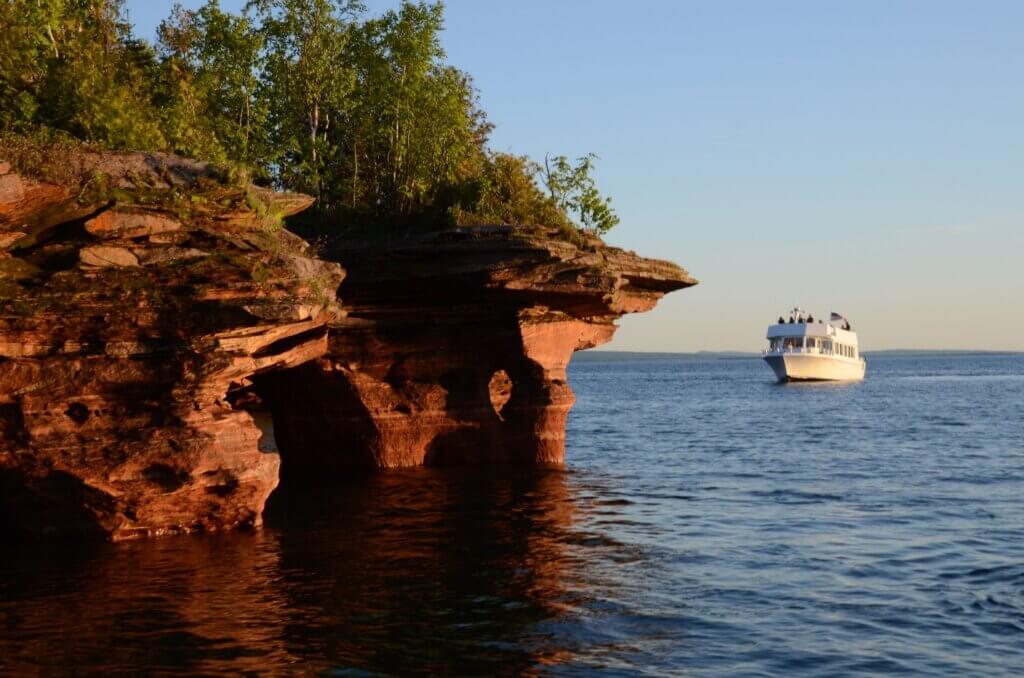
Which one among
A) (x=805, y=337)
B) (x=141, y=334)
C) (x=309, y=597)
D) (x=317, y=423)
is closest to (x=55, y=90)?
(x=141, y=334)

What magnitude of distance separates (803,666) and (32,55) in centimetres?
2210

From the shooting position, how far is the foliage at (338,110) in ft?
114

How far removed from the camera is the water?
14844 millimetres

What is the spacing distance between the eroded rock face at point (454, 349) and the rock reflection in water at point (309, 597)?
7729 mm

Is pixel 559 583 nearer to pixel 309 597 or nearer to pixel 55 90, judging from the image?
pixel 309 597

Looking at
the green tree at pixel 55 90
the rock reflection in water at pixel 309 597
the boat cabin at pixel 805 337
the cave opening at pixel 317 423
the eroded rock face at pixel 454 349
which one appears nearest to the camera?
the rock reflection in water at pixel 309 597

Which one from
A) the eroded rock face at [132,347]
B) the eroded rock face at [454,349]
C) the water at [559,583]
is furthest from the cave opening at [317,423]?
the eroded rock face at [132,347]

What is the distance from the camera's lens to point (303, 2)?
135 feet

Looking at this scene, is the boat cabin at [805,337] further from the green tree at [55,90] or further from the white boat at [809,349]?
the green tree at [55,90]

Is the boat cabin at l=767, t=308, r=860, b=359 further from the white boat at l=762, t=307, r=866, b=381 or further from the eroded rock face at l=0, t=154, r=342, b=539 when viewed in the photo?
the eroded rock face at l=0, t=154, r=342, b=539

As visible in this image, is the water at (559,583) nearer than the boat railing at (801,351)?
Yes

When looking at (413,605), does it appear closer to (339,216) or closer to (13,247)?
(13,247)

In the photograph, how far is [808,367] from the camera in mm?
111250

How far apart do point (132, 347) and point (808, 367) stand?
9727 cm
